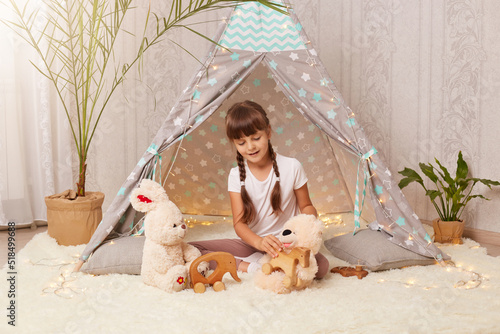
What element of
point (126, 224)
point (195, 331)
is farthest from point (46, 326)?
point (126, 224)

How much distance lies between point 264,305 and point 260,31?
1.29 metres

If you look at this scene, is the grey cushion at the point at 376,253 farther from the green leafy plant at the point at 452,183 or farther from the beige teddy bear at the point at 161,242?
the beige teddy bear at the point at 161,242

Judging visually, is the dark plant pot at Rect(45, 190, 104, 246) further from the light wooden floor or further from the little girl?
the little girl

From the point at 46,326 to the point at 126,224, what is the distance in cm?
78

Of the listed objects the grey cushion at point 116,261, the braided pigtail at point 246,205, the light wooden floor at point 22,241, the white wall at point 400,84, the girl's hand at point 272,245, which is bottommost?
the light wooden floor at point 22,241

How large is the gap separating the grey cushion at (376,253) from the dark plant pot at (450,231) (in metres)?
0.50

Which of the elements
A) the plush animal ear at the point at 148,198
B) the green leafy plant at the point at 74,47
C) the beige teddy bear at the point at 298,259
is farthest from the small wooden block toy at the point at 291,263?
the green leafy plant at the point at 74,47

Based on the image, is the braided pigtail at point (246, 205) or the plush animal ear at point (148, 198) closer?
the plush animal ear at point (148, 198)

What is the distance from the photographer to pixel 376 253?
228cm

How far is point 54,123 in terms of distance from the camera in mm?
3330

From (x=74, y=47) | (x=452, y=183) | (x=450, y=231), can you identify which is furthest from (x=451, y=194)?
(x=74, y=47)

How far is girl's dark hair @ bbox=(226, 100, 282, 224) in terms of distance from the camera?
219 centimetres

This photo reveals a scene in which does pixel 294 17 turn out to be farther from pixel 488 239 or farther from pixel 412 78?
pixel 488 239

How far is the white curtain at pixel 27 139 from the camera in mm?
3123
